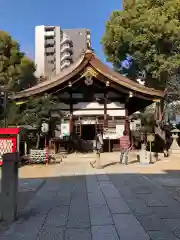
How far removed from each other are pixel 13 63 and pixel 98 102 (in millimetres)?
19688

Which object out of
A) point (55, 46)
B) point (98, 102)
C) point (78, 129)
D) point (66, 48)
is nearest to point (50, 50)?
point (55, 46)

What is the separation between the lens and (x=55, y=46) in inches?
4038

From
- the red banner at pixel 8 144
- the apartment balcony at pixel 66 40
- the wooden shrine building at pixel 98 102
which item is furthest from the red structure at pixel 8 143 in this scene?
the apartment balcony at pixel 66 40

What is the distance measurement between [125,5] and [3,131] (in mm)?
19760

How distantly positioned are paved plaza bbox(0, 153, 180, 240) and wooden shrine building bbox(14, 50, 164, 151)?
9.94 metres

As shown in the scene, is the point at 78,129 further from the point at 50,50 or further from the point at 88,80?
the point at 50,50

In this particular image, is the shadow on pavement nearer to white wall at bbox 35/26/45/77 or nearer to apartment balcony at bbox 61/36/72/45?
white wall at bbox 35/26/45/77

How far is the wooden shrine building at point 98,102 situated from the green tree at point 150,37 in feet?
16.8

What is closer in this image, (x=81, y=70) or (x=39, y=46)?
(x=81, y=70)

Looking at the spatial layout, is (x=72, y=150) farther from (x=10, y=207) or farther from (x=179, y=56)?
(x=10, y=207)

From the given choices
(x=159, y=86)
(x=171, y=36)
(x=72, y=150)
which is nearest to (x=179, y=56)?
(x=171, y=36)

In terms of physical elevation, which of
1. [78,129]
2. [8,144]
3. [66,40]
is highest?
[66,40]

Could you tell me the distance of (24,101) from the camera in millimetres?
20344

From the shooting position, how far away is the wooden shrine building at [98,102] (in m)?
21.5
